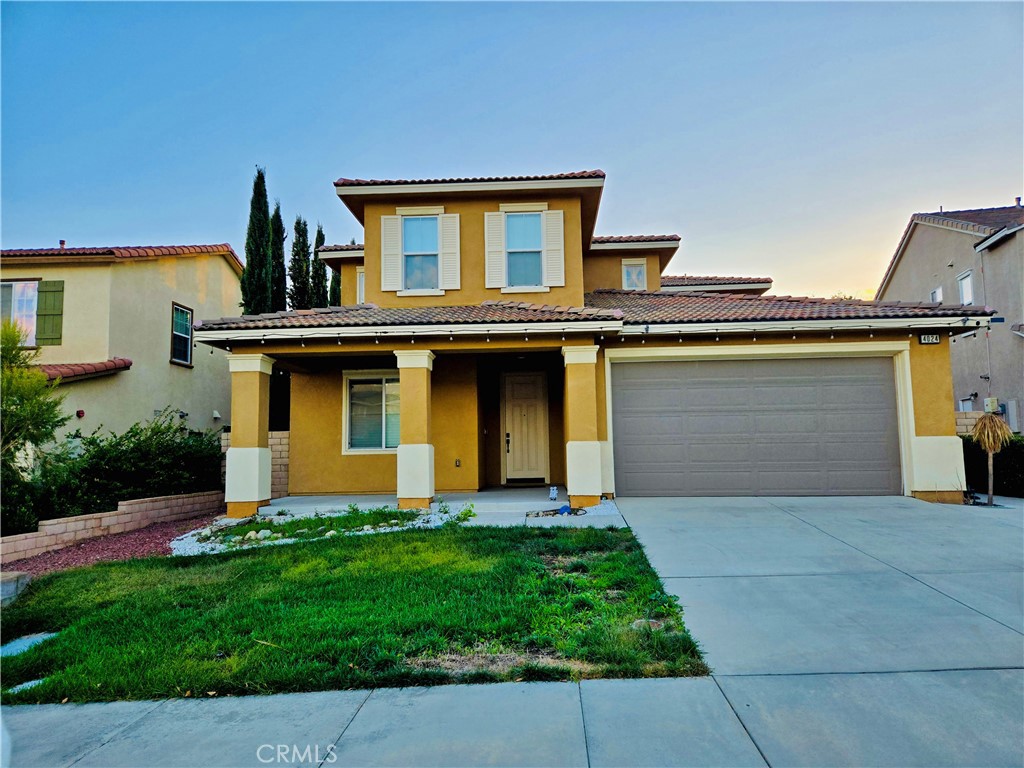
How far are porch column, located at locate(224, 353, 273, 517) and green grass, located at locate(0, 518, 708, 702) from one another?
2992 mm

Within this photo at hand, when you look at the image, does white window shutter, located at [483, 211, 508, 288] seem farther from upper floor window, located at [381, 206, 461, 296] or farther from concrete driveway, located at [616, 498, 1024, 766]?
concrete driveway, located at [616, 498, 1024, 766]

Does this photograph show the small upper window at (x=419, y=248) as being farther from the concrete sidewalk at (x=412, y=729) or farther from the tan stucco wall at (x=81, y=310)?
the concrete sidewalk at (x=412, y=729)

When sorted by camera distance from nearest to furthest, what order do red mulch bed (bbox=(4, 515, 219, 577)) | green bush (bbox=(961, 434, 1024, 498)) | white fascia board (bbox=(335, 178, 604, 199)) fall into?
red mulch bed (bbox=(4, 515, 219, 577)) < green bush (bbox=(961, 434, 1024, 498)) < white fascia board (bbox=(335, 178, 604, 199))

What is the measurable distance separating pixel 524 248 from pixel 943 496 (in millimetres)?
8793

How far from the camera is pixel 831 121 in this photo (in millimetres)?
11742

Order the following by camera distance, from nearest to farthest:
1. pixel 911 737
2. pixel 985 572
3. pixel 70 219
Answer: pixel 911 737, pixel 985 572, pixel 70 219

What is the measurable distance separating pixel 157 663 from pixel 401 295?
8.80 m

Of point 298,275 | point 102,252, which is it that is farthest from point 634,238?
point 102,252

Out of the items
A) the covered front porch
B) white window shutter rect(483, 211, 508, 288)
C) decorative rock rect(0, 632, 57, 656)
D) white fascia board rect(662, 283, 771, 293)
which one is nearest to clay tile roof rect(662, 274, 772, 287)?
white fascia board rect(662, 283, 771, 293)

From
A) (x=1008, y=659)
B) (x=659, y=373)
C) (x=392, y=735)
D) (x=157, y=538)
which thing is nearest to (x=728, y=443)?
(x=659, y=373)

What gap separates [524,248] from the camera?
11906 millimetres

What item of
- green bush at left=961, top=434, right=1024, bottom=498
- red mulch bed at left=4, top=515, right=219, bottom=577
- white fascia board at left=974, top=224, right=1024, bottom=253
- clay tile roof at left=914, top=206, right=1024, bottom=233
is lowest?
red mulch bed at left=4, top=515, right=219, bottom=577

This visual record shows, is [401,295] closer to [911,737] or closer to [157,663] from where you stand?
[157,663]

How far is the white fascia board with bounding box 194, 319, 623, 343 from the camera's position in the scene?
9.66 meters
